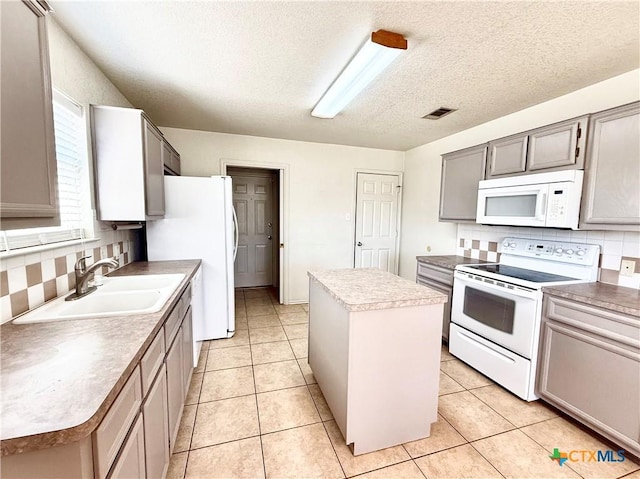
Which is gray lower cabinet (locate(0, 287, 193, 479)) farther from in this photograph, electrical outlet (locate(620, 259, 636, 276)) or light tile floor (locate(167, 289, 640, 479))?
electrical outlet (locate(620, 259, 636, 276))

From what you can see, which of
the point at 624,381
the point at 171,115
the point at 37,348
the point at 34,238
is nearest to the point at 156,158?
the point at 171,115

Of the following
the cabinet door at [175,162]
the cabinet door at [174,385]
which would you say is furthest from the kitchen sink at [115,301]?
the cabinet door at [175,162]

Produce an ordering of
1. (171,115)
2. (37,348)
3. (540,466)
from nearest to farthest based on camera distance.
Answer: (37,348), (540,466), (171,115)

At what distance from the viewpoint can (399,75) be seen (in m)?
2.08

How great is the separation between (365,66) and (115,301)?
7.30ft

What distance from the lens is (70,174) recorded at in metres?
1.74

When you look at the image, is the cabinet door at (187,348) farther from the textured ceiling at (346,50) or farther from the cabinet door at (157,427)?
the textured ceiling at (346,50)

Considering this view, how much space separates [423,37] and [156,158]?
7.24 ft

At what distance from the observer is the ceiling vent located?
271cm

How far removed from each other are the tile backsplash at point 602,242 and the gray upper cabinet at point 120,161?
3.29 metres

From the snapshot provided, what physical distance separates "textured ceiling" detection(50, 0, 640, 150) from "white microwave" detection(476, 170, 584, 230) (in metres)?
0.76

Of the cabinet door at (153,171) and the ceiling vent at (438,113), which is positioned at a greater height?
the ceiling vent at (438,113)

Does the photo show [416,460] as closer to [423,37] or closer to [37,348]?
[37,348]

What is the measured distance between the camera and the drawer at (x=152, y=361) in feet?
3.52
